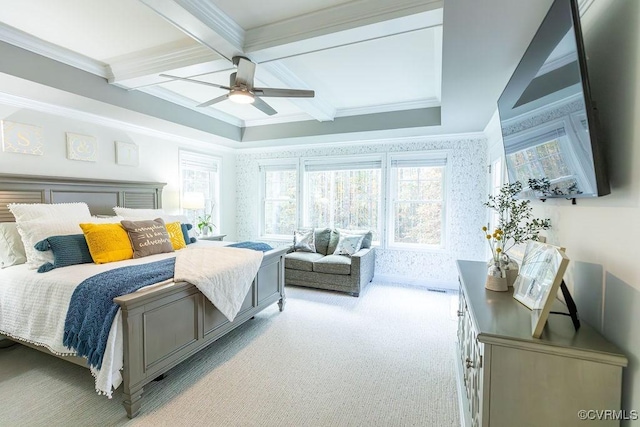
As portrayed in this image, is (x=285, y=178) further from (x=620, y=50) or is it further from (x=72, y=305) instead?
(x=620, y=50)

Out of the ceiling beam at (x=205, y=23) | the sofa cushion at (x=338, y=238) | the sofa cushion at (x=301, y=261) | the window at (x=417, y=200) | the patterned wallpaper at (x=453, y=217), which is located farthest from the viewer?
the sofa cushion at (x=338, y=238)

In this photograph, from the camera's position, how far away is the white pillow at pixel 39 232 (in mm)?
2473

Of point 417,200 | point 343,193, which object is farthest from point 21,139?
point 417,200

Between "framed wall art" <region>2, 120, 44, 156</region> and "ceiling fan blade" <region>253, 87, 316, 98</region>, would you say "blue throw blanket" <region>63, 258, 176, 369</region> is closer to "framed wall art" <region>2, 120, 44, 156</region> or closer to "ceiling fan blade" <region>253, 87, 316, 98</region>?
"ceiling fan blade" <region>253, 87, 316, 98</region>

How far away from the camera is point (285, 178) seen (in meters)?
5.71

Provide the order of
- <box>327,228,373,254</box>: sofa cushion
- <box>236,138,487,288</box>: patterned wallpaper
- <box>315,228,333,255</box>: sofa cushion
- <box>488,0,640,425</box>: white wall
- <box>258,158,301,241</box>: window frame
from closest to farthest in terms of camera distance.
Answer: <box>488,0,640,425</box>: white wall
<box>236,138,487,288</box>: patterned wallpaper
<box>327,228,373,254</box>: sofa cushion
<box>315,228,333,255</box>: sofa cushion
<box>258,158,301,241</box>: window frame

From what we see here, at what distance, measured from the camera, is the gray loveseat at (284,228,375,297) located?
418 cm

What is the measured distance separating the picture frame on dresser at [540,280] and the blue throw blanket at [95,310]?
2224mm

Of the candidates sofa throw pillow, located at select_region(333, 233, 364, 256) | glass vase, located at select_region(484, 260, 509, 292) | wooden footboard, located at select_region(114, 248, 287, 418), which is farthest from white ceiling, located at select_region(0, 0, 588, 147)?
sofa throw pillow, located at select_region(333, 233, 364, 256)

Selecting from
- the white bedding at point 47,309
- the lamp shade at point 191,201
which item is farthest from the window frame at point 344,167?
the white bedding at point 47,309

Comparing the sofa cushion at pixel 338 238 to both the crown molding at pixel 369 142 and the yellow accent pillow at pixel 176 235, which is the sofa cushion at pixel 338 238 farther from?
the yellow accent pillow at pixel 176 235

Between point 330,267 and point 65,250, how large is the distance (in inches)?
117

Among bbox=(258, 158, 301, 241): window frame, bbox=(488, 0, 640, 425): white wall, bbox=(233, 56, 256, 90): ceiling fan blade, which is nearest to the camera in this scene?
bbox=(488, 0, 640, 425): white wall

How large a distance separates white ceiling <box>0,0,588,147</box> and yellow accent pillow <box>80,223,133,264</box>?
4.93 ft
